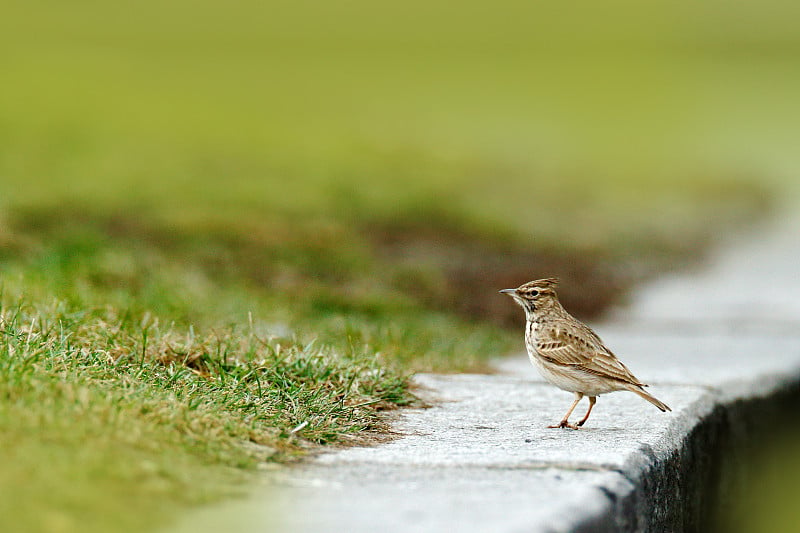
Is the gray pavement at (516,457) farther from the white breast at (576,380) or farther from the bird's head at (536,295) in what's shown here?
the bird's head at (536,295)

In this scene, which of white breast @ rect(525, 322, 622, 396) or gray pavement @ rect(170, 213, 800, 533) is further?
white breast @ rect(525, 322, 622, 396)

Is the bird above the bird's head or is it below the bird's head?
below

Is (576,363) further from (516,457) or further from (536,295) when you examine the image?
(516,457)

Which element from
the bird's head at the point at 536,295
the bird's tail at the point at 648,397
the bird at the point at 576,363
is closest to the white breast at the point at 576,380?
the bird at the point at 576,363

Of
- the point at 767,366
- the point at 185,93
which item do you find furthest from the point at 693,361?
the point at 185,93

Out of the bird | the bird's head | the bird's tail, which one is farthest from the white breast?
the bird's head

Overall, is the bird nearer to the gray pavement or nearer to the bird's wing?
the bird's wing

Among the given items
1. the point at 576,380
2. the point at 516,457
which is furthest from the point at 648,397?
the point at 516,457
